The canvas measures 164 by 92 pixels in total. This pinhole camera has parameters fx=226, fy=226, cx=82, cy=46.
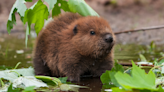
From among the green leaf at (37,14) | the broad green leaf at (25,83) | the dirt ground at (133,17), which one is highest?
the dirt ground at (133,17)

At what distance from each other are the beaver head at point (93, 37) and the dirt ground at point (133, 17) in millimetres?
3915

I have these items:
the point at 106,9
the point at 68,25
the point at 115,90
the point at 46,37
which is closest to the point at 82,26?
the point at 68,25

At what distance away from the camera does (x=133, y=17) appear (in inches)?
349

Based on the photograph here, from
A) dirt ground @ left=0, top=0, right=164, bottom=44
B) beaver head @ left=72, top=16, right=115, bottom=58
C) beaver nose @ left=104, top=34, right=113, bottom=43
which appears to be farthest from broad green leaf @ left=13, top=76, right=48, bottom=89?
dirt ground @ left=0, top=0, right=164, bottom=44

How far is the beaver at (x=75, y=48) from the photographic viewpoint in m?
2.62

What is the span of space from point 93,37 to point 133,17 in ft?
21.6

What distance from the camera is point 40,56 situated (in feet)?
9.71

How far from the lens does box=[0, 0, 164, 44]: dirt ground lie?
22.6ft

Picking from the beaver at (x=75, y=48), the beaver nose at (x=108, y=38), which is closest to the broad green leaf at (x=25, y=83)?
the beaver at (x=75, y=48)

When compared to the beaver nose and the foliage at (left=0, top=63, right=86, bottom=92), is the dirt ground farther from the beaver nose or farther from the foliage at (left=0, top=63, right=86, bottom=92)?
the foliage at (left=0, top=63, right=86, bottom=92)

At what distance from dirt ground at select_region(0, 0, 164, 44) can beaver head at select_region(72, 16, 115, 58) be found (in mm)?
3915

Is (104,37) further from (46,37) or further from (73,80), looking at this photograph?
(46,37)

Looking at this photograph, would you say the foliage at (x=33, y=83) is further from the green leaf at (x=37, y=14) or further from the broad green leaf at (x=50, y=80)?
the green leaf at (x=37, y=14)

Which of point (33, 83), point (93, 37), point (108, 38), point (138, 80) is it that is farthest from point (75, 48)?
point (138, 80)
